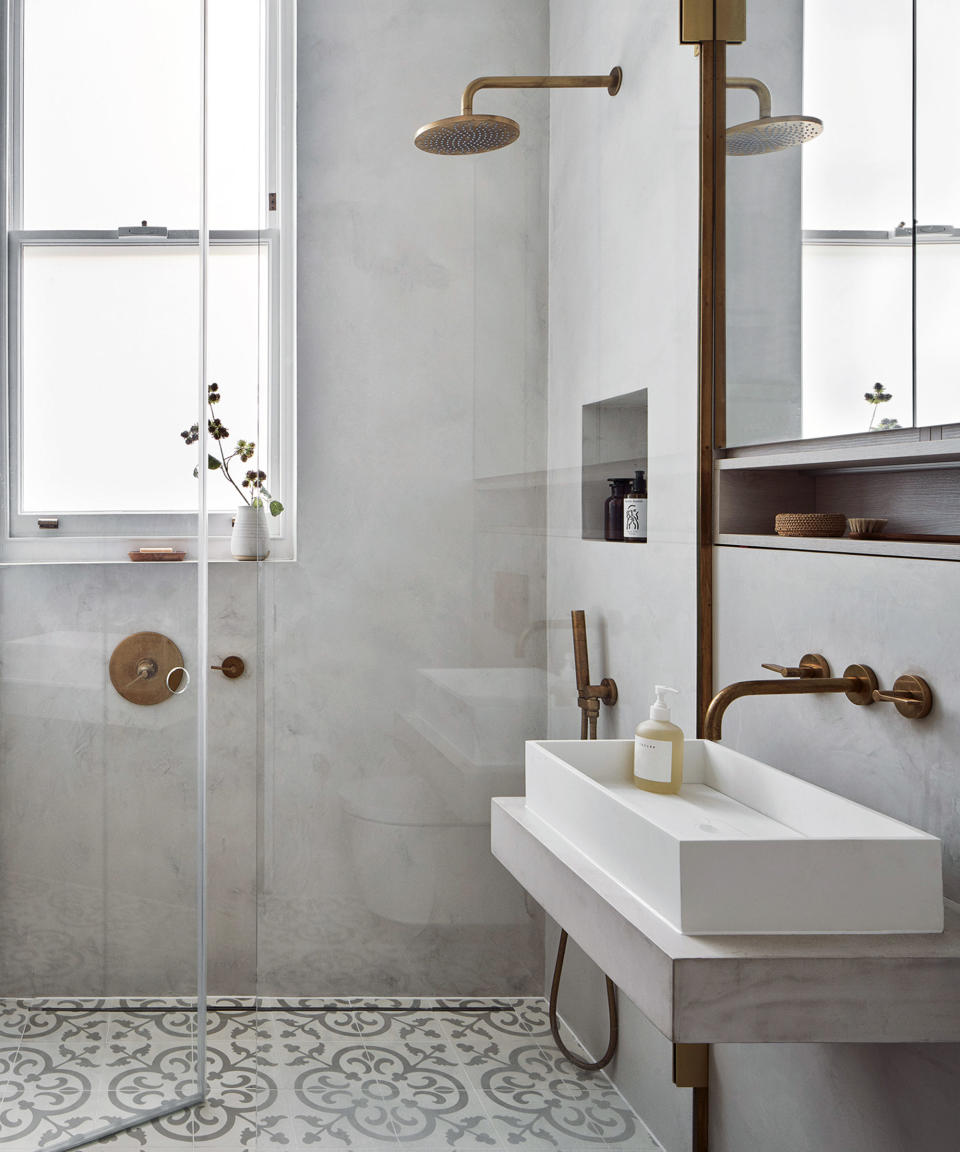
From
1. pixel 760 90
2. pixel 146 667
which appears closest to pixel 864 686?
pixel 760 90

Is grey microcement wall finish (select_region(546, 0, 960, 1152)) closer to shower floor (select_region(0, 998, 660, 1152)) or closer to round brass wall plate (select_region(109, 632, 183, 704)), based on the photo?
shower floor (select_region(0, 998, 660, 1152))

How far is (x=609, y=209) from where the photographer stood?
165 centimetres

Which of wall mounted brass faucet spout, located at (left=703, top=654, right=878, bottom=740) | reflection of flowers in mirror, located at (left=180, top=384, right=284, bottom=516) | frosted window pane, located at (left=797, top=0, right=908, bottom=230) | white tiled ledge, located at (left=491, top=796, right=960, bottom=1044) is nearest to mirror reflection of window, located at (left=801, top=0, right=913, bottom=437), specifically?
frosted window pane, located at (left=797, top=0, right=908, bottom=230)

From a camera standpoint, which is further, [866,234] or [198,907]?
[198,907]

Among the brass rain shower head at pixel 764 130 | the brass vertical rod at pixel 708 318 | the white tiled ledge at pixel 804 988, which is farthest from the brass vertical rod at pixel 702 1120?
the brass rain shower head at pixel 764 130

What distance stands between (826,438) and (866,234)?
271 millimetres

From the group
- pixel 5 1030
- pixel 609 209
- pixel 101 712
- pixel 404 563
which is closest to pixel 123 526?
pixel 101 712

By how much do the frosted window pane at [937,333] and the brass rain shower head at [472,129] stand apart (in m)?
0.74

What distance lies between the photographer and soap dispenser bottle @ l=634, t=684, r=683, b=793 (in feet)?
4.36

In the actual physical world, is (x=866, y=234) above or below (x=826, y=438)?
above

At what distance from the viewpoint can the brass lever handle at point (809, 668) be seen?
1310 millimetres

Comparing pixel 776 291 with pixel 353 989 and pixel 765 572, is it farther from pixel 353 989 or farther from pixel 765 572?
pixel 353 989

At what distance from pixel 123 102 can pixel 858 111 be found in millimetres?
1284

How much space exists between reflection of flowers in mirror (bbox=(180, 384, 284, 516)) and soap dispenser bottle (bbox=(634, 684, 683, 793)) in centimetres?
89
